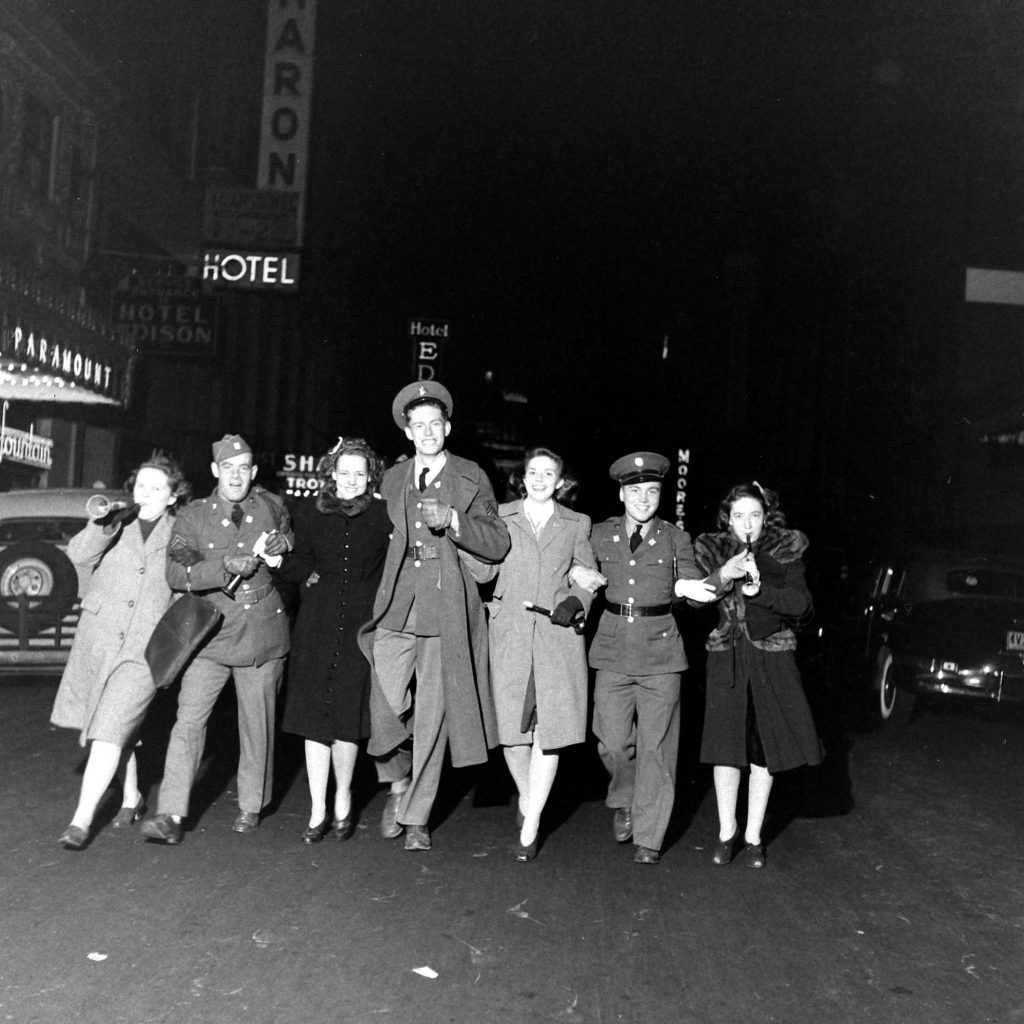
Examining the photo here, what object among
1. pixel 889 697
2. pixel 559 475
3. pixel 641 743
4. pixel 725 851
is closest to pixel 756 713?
pixel 641 743

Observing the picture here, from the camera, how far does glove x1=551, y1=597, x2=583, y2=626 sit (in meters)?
6.41

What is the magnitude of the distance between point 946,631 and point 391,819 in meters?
6.66

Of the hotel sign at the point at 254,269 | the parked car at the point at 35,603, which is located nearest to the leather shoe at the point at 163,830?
the parked car at the point at 35,603

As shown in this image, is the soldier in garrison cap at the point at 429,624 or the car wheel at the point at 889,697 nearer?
the soldier in garrison cap at the point at 429,624

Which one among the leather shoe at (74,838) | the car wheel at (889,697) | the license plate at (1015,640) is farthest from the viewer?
the car wheel at (889,697)

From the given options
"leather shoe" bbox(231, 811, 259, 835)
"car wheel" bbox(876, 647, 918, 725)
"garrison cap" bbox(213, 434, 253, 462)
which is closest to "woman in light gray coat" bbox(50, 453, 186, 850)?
"garrison cap" bbox(213, 434, 253, 462)

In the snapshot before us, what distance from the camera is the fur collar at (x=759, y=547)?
646 cm

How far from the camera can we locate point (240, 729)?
654 centimetres

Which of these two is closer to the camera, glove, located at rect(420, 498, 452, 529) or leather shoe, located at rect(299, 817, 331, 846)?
glove, located at rect(420, 498, 452, 529)

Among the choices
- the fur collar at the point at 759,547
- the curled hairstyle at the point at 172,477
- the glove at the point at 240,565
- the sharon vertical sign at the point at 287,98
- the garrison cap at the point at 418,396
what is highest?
the sharon vertical sign at the point at 287,98

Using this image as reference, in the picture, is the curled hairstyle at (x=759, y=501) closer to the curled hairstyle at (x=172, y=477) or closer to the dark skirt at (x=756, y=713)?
the dark skirt at (x=756, y=713)

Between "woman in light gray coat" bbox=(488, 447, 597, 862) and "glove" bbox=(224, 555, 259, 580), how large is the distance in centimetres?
121

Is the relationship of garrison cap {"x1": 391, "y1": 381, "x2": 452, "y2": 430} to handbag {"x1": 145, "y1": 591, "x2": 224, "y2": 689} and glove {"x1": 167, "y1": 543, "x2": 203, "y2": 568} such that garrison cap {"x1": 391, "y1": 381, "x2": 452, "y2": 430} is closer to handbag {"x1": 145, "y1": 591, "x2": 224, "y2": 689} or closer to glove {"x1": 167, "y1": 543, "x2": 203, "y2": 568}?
→ glove {"x1": 167, "y1": 543, "x2": 203, "y2": 568}

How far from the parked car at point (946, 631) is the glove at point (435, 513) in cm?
678
